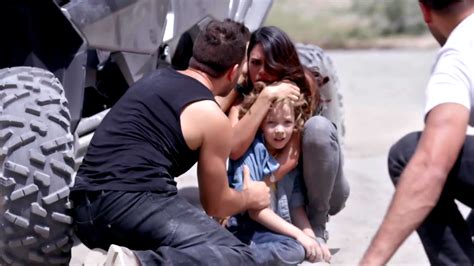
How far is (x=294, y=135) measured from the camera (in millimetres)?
5398

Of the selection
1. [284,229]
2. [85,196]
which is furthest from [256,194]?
[85,196]

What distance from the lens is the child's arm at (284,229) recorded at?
17.2 feet

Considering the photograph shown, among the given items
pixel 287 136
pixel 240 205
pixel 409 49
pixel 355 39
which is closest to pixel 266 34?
pixel 287 136

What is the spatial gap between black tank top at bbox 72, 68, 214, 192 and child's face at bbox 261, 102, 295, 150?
1.84 ft

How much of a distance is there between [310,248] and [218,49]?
0.99 m

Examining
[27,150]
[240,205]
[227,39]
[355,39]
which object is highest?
[227,39]

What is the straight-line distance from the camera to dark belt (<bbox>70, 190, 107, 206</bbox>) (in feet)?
15.5

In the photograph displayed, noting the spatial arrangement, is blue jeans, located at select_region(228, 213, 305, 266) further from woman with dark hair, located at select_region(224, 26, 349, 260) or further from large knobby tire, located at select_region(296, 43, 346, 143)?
large knobby tire, located at select_region(296, 43, 346, 143)

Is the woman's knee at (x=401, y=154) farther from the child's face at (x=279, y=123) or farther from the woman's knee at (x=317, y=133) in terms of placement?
the child's face at (x=279, y=123)

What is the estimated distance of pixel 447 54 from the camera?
436 cm

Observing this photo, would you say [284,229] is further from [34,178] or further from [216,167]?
[34,178]

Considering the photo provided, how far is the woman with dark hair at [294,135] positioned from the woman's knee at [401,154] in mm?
564

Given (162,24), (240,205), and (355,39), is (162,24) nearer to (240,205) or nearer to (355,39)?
(240,205)

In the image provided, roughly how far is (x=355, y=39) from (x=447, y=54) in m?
16.6
